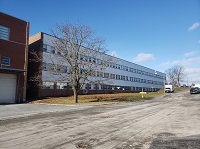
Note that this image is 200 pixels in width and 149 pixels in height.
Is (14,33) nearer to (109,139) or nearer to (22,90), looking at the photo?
(22,90)

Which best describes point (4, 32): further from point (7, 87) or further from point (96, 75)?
point (96, 75)

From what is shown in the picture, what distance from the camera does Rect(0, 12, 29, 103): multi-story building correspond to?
28734 millimetres

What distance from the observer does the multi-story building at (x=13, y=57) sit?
28.7 metres

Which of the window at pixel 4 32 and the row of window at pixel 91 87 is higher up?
the window at pixel 4 32

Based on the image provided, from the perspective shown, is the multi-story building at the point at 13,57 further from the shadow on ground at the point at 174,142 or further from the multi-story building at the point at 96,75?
the shadow on ground at the point at 174,142

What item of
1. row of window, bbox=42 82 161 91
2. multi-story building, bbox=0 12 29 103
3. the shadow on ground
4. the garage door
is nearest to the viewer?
the shadow on ground

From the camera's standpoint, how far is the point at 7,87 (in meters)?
29.1

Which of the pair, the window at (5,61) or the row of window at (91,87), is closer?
the window at (5,61)

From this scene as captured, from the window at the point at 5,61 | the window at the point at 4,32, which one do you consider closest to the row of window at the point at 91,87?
the window at the point at 5,61

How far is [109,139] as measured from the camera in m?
7.48

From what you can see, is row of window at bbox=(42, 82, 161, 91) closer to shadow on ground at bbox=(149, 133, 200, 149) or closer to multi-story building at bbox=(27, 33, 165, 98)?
multi-story building at bbox=(27, 33, 165, 98)

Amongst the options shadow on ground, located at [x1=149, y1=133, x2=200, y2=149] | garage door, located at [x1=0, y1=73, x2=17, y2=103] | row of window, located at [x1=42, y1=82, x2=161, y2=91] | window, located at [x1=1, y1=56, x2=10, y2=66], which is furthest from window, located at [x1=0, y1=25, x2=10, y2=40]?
shadow on ground, located at [x1=149, y1=133, x2=200, y2=149]

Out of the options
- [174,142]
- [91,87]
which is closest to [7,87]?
[91,87]

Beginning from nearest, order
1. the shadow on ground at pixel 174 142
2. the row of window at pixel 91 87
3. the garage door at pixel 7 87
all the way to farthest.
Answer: the shadow on ground at pixel 174 142
the garage door at pixel 7 87
the row of window at pixel 91 87
